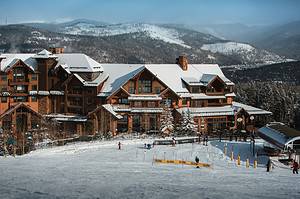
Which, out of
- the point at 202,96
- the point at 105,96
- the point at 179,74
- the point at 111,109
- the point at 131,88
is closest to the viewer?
the point at 111,109

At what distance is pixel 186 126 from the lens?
4653cm

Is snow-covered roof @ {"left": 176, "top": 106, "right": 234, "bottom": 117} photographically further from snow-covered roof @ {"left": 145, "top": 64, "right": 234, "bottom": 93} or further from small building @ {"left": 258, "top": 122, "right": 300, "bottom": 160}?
small building @ {"left": 258, "top": 122, "right": 300, "bottom": 160}

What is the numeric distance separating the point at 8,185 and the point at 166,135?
2604cm

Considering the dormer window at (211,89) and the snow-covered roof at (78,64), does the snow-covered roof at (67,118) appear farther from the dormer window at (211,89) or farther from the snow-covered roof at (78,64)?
the dormer window at (211,89)

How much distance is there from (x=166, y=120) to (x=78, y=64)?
1411cm

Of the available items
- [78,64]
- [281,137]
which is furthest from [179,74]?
[281,137]

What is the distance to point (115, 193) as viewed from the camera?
19.2 metres

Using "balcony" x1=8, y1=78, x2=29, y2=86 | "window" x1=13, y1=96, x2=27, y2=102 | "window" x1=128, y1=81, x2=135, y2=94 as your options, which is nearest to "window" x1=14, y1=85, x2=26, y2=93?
"balcony" x1=8, y1=78, x2=29, y2=86

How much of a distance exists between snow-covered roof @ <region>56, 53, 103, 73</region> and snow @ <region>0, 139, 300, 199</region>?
720 inches

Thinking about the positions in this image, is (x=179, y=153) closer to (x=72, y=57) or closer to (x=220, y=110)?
(x=220, y=110)

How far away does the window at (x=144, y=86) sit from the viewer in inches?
2037

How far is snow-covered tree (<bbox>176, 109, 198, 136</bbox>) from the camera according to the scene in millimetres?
46094

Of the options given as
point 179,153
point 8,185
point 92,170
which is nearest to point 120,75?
point 179,153

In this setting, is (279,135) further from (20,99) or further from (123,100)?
(20,99)
